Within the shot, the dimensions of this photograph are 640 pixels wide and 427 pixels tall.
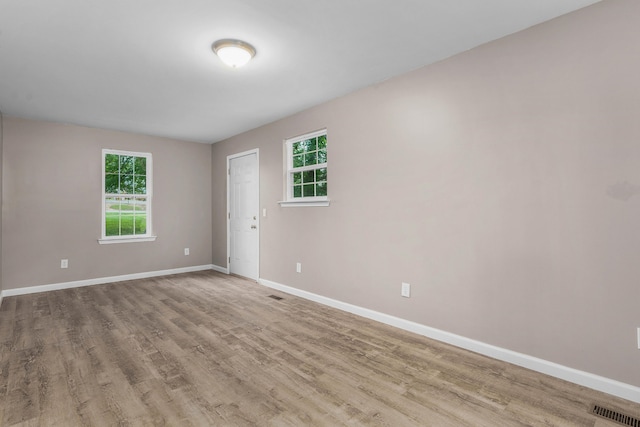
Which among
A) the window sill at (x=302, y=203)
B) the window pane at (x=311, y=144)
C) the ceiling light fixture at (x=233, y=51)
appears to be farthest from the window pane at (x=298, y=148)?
the ceiling light fixture at (x=233, y=51)

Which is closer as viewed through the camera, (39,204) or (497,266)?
(497,266)

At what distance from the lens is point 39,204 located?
184 inches

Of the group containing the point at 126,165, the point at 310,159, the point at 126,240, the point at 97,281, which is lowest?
the point at 97,281

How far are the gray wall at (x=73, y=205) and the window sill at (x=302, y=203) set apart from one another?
2.56 metres

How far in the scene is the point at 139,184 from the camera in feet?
18.4

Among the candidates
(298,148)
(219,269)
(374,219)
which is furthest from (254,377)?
(219,269)

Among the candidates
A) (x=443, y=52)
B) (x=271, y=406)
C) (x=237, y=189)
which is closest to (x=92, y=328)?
(x=271, y=406)

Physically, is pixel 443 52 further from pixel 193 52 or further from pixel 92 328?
pixel 92 328

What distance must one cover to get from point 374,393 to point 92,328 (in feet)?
9.40

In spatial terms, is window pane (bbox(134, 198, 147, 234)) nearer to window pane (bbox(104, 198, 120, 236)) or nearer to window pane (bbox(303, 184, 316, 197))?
window pane (bbox(104, 198, 120, 236))

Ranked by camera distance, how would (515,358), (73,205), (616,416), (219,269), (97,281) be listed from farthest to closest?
(219,269) < (97,281) < (73,205) < (515,358) < (616,416)

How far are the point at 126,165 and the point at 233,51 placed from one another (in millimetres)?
3911

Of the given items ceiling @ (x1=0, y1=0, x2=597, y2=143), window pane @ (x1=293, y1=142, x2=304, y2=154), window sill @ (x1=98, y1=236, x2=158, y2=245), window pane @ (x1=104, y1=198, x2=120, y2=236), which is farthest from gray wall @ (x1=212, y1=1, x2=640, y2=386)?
window pane @ (x1=104, y1=198, x2=120, y2=236)

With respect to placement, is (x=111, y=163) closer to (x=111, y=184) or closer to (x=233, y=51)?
(x=111, y=184)
